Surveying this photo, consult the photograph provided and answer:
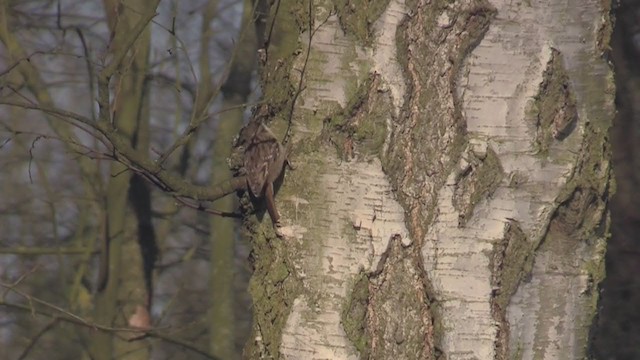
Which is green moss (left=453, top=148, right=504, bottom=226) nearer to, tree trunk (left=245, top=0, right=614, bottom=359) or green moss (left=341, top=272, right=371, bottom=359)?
tree trunk (left=245, top=0, right=614, bottom=359)

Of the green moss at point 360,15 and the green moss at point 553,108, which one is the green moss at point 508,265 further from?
the green moss at point 360,15

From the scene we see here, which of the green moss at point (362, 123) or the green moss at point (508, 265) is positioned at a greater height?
the green moss at point (362, 123)

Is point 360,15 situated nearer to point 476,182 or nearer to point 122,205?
point 476,182

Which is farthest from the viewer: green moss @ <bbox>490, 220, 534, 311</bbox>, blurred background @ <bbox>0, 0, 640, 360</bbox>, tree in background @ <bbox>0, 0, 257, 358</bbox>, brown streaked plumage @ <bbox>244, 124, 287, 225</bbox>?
tree in background @ <bbox>0, 0, 257, 358</bbox>

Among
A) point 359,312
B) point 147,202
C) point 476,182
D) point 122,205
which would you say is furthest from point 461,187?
point 147,202

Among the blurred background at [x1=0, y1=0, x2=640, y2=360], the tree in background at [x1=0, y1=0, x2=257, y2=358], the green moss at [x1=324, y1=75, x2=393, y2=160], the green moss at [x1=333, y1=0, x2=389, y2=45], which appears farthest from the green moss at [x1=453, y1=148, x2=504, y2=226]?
the tree in background at [x1=0, y1=0, x2=257, y2=358]

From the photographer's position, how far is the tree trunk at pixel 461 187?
206cm

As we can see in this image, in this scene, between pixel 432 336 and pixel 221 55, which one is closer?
pixel 432 336

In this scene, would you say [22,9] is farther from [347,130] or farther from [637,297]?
[347,130]

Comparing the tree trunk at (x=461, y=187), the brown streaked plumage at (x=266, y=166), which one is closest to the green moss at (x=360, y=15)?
the tree trunk at (x=461, y=187)

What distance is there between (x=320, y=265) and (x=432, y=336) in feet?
0.82

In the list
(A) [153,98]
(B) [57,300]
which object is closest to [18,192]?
(B) [57,300]

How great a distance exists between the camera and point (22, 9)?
10453mm

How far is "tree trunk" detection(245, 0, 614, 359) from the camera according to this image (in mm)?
2059
